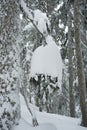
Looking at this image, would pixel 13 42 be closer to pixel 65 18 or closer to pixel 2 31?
pixel 2 31

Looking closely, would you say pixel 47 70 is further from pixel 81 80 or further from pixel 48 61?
pixel 81 80

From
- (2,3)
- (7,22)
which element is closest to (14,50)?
(7,22)

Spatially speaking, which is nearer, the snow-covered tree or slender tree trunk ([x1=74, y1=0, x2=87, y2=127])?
the snow-covered tree

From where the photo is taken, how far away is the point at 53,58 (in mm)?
4648

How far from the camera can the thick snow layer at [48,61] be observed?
176 inches

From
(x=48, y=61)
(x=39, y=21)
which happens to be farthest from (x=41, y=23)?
(x=48, y=61)

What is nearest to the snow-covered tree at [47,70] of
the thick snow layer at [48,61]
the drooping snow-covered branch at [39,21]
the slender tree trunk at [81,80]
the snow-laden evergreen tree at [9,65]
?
the thick snow layer at [48,61]

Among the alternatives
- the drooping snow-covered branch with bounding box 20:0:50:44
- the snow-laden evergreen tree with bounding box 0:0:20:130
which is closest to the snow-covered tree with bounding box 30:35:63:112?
the drooping snow-covered branch with bounding box 20:0:50:44

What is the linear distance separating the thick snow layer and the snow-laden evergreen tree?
780mm

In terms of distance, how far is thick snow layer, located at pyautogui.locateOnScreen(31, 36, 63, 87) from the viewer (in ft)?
14.7

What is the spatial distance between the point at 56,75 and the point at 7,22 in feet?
3.82

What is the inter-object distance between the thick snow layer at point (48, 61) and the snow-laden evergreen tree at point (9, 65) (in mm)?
780

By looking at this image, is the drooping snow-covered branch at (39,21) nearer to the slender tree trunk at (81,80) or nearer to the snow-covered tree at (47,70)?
the snow-covered tree at (47,70)

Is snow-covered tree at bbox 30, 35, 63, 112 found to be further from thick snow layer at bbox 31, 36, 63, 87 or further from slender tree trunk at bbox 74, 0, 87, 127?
slender tree trunk at bbox 74, 0, 87, 127
